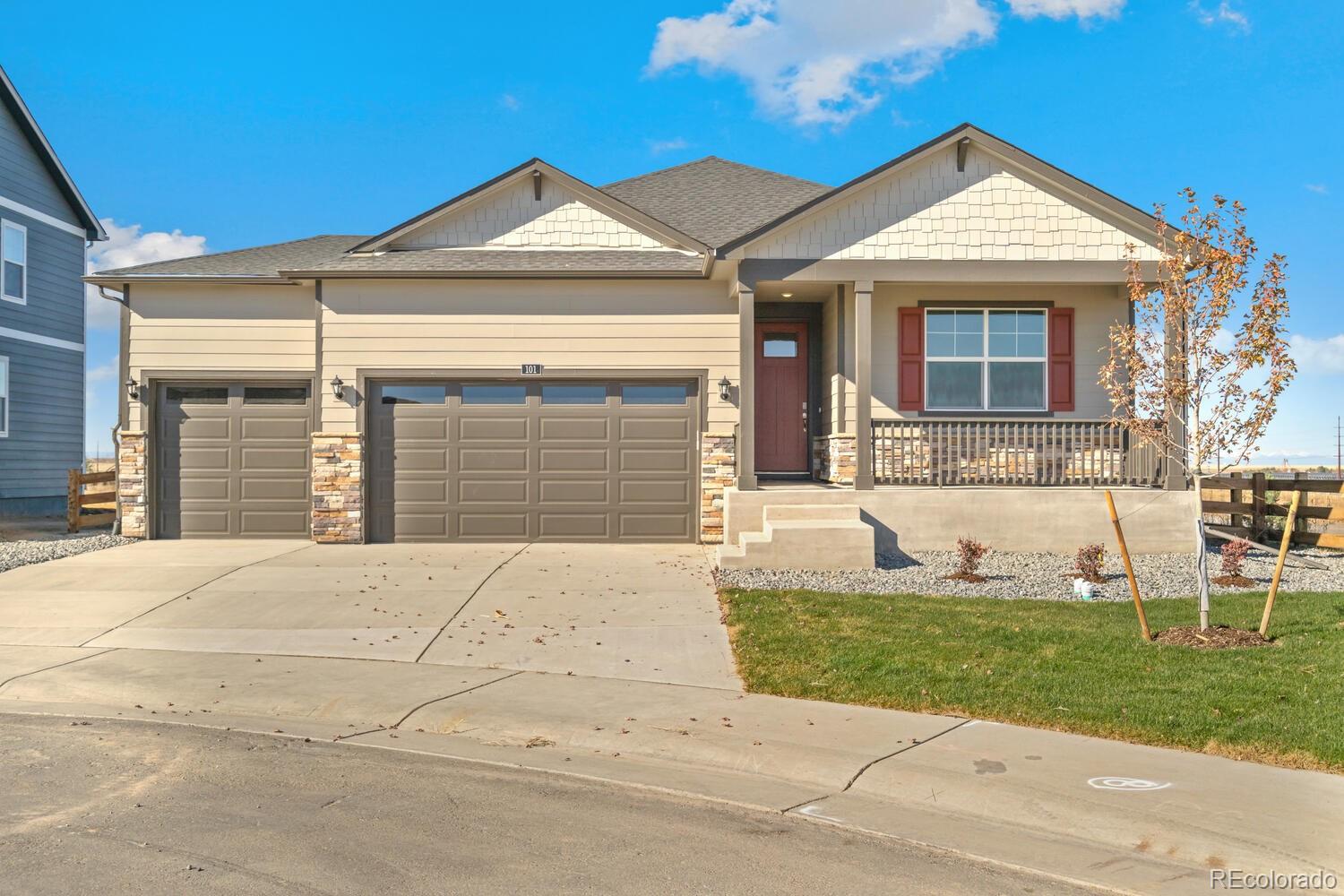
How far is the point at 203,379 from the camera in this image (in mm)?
15633

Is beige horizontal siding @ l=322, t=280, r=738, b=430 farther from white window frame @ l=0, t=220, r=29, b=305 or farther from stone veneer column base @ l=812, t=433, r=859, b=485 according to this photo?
white window frame @ l=0, t=220, r=29, b=305

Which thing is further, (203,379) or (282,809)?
(203,379)

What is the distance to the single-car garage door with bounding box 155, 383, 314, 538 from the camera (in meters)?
15.7

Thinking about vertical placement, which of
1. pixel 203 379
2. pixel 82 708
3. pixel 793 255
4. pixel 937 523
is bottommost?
pixel 82 708

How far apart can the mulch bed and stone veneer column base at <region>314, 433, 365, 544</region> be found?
35.6 feet

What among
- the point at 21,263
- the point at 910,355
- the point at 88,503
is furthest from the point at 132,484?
the point at 910,355

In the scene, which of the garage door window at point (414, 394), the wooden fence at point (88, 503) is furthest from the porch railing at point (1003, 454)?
the wooden fence at point (88, 503)

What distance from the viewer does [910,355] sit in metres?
15.4

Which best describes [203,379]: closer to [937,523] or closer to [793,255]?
[793,255]

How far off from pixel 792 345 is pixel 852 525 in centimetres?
485

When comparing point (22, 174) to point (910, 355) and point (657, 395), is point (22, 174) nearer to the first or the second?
point (657, 395)

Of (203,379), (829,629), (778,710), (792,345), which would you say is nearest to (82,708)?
(778,710)

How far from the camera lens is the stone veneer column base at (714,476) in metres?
15.2

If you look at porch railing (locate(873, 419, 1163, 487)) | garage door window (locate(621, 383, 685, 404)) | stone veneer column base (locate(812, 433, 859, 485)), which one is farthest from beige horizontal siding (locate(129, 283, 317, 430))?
porch railing (locate(873, 419, 1163, 487))
